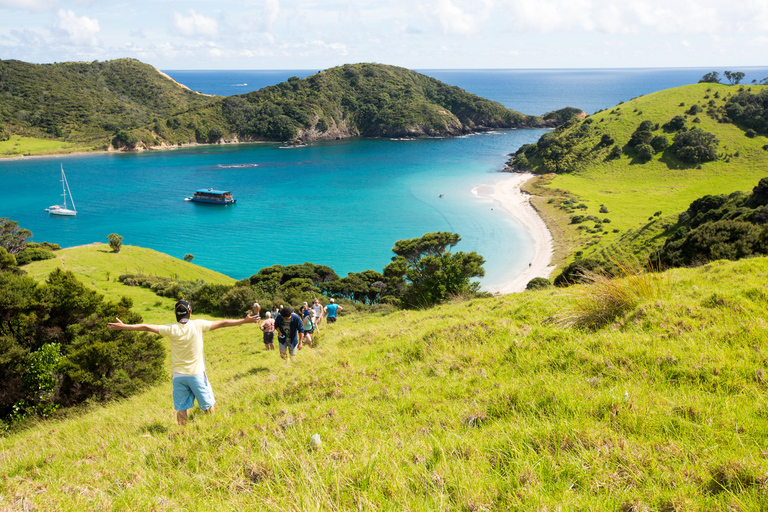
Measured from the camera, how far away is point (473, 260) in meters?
28.6

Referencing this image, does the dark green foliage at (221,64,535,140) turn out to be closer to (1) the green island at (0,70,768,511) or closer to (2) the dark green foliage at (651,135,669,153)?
(2) the dark green foliage at (651,135,669,153)

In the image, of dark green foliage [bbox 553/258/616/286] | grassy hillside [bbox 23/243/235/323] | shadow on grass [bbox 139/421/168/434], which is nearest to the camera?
shadow on grass [bbox 139/421/168/434]

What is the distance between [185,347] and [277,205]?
73477mm

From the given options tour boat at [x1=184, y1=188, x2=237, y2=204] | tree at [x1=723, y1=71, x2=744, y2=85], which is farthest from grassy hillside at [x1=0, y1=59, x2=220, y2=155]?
tree at [x1=723, y1=71, x2=744, y2=85]

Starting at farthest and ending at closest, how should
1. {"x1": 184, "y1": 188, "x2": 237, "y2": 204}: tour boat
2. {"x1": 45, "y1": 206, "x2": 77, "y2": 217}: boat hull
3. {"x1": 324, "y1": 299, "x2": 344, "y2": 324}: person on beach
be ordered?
1. {"x1": 184, "y1": 188, "x2": 237, "y2": 204}: tour boat
2. {"x1": 45, "y1": 206, "x2": 77, "y2": 217}: boat hull
3. {"x1": 324, "y1": 299, "x2": 344, "y2": 324}: person on beach

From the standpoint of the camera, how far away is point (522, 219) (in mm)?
60719

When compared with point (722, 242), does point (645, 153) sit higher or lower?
higher

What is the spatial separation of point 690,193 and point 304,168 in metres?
87.9

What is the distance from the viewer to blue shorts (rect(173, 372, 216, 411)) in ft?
18.3

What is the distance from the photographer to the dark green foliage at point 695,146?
246 ft

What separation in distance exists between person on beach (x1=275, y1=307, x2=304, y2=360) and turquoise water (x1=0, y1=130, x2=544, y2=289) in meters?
33.4

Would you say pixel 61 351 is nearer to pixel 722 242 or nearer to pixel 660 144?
pixel 722 242

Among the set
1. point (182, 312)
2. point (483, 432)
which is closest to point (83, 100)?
point (182, 312)

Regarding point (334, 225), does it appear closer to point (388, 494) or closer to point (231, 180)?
point (231, 180)
